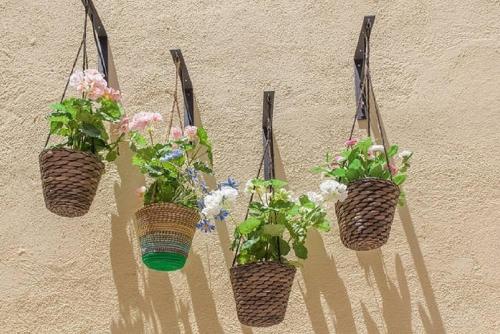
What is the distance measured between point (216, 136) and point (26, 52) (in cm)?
111

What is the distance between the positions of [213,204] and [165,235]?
0.22m

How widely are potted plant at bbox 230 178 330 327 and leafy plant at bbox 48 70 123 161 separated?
665 mm

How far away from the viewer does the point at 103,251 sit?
3.26 metres

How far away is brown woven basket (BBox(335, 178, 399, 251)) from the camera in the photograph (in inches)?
107

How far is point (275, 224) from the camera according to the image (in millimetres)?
2820

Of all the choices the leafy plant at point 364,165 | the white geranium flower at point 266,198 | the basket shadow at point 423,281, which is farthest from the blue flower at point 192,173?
the basket shadow at point 423,281

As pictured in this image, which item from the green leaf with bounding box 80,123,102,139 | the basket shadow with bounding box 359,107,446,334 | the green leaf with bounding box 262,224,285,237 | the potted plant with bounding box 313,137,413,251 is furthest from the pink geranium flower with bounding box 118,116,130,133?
the basket shadow with bounding box 359,107,446,334

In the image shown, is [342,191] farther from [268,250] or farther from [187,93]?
[187,93]

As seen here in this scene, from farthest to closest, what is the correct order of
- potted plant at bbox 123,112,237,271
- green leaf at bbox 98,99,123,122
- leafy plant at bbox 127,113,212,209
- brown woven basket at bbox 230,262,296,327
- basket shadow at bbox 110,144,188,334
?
basket shadow at bbox 110,144,188,334
green leaf at bbox 98,99,123,122
leafy plant at bbox 127,113,212,209
potted plant at bbox 123,112,237,271
brown woven basket at bbox 230,262,296,327

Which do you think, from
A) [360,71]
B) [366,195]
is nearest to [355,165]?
[366,195]

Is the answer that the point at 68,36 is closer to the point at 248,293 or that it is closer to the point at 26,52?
the point at 26,52

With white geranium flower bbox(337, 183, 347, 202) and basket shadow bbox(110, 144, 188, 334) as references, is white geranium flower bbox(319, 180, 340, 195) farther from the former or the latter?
basket shadow bbox(110, 144, 188, 334)

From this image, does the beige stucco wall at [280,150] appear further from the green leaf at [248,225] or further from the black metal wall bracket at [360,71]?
the green leaf at [248,225]

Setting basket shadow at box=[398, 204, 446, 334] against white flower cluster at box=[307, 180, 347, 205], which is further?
basket shadow at box=[398, 204, 446, 334]
